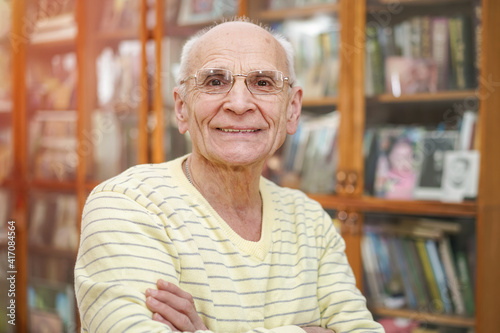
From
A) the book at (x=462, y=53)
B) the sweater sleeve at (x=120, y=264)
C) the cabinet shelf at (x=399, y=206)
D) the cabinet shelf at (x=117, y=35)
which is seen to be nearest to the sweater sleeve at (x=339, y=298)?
the sweater sleeve at (x=120, y=264)

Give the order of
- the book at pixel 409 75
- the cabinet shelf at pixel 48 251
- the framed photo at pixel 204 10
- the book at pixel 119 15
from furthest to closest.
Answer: the cabinet shelf at pixel 48 251 → the book at pixel 119 15 → the framed photo at pixel 204 10 → the book at pixel 409 75

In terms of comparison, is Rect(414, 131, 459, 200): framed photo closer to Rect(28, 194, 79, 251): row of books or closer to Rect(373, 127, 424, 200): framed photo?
Rect(373, 127, 424, 200): framed photo

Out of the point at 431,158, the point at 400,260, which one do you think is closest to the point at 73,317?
the point at 400,260

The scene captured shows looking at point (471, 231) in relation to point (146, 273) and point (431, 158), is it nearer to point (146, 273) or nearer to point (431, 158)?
point (431, 158)

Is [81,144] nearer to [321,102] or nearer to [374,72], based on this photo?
[321,102]

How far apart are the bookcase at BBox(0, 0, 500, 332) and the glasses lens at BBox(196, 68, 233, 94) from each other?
143cm

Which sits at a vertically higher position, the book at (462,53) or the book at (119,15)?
the book at (119,15)

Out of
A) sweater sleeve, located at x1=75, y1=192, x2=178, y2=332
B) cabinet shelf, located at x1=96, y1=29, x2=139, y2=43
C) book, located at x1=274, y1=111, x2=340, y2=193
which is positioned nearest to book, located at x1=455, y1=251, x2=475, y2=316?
book, located at x1=274, y1=111, x2=340, y2=193

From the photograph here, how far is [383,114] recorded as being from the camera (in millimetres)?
2631

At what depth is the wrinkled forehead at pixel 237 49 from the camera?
1.30 metres

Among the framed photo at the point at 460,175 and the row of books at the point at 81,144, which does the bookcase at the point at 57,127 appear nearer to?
the row of books at the point at 81,144

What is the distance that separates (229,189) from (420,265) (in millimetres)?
1463

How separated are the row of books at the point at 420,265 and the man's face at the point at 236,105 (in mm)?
1394

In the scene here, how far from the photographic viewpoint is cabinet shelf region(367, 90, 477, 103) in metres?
2.39
